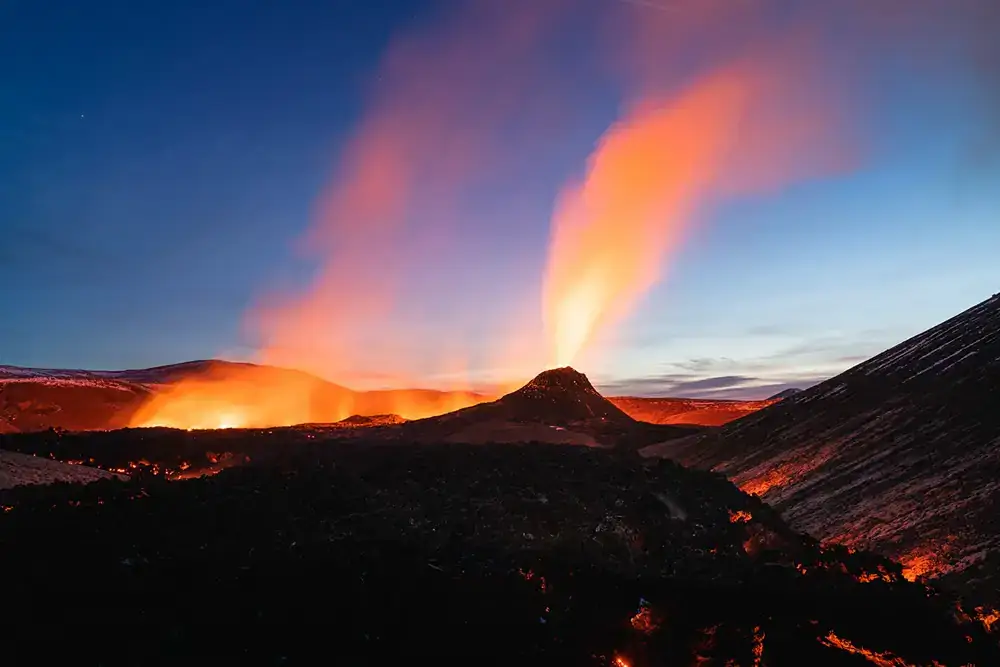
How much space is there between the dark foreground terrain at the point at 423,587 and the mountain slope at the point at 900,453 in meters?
3.36

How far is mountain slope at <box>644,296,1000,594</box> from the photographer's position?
1797 centimetres

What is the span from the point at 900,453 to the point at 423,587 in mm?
23907

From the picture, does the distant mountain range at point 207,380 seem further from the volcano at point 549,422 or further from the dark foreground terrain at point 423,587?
the dark foreground terrain at point 423,587

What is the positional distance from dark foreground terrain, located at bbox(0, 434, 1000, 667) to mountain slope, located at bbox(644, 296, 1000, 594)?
11.0ft

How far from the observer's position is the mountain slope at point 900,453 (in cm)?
1797

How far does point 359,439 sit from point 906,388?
35102mm

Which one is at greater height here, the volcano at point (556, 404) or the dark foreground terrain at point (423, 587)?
the volcano at point (556, 404)

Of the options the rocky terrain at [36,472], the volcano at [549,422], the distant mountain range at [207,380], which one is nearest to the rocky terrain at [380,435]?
the volcano at [549,422]

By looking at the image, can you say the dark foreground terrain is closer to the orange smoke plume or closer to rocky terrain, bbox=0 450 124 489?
rocky terrain, bbox=0 450 124 489

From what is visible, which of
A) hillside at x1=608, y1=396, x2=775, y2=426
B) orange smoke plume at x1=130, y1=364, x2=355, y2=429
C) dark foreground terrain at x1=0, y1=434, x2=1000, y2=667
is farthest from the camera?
hillside at x1=608, y1=396, x2=775, y2=426

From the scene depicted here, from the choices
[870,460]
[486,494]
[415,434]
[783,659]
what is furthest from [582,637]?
[415,434]

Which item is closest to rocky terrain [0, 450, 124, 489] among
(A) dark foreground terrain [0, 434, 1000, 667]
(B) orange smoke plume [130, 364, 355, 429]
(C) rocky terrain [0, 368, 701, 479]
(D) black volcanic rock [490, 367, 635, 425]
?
(A) dark foreground terrain [0, 434, 1000, 667]

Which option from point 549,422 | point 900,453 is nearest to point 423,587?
point 900,453

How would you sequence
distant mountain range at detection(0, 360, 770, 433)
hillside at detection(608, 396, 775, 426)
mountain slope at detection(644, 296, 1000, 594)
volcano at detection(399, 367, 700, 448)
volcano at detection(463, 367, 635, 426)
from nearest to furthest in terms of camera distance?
mountain slope at detection(644, 296, 1000, 594) < volcano at detection(399, 367, 700, 448) < volcano at detection(463, 367, 635, 426) < distant mountain range at detection(0, 360, 770, 433) < hillside at detection(608, 396, 775, 426)
